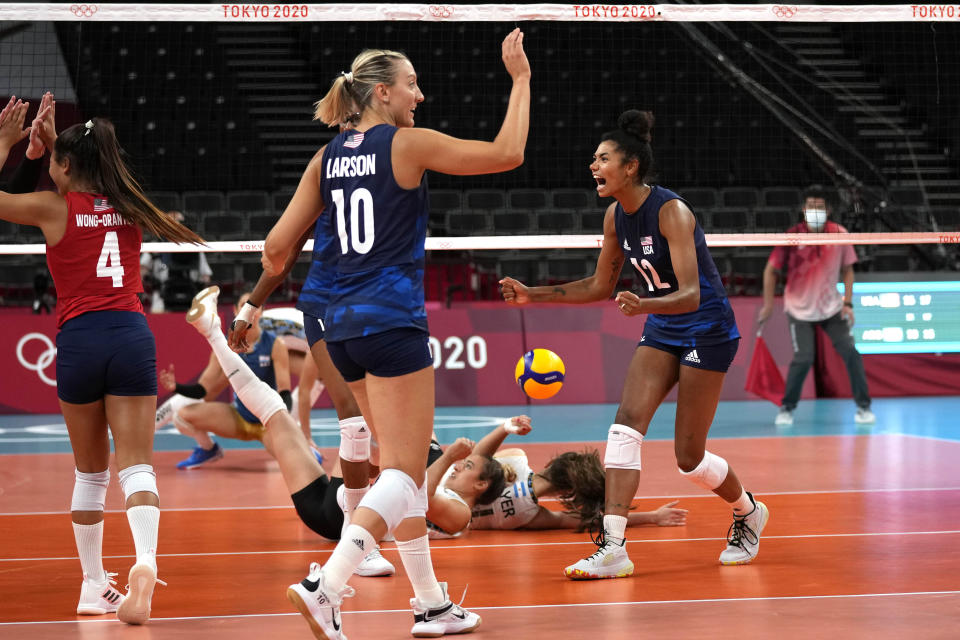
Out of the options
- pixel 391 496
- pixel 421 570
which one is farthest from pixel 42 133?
pixel 421 570

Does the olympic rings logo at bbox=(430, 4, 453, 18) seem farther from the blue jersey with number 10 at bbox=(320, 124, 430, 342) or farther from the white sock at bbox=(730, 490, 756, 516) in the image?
the blue jersey with number 10 at bbox=(320, 124, 430, 342)

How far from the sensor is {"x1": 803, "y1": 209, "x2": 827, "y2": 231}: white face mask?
10.9m

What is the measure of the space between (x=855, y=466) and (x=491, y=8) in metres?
4.29

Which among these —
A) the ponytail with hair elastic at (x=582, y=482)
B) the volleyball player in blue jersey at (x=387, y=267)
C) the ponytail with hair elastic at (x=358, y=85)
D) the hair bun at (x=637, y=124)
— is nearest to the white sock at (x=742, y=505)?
the ponytail with hair elastic at (x=582, y=482)

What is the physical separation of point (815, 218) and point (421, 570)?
8266 millimetres

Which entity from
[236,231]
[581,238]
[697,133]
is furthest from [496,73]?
[581,238]

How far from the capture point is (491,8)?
7961 mm

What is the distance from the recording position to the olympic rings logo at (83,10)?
25.7 feet

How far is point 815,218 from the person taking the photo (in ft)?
36.0

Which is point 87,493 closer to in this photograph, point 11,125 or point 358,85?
point 11,125

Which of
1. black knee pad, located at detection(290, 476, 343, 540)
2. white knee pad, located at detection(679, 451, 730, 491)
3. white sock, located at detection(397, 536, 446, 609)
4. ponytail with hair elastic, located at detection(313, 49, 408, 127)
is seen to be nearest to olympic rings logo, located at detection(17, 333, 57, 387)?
black knee pad, located at detection(290, 476, 343, 540)

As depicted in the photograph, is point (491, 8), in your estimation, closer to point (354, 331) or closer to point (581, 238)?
point (581, 238)

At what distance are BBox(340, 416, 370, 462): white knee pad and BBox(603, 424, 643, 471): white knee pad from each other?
108cm

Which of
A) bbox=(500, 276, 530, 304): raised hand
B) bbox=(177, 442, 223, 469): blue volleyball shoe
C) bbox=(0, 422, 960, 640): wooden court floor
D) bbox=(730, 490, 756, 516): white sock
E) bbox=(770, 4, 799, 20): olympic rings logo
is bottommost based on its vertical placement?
bbox=(177, 442, 223, 469): blue volleyball shoe
